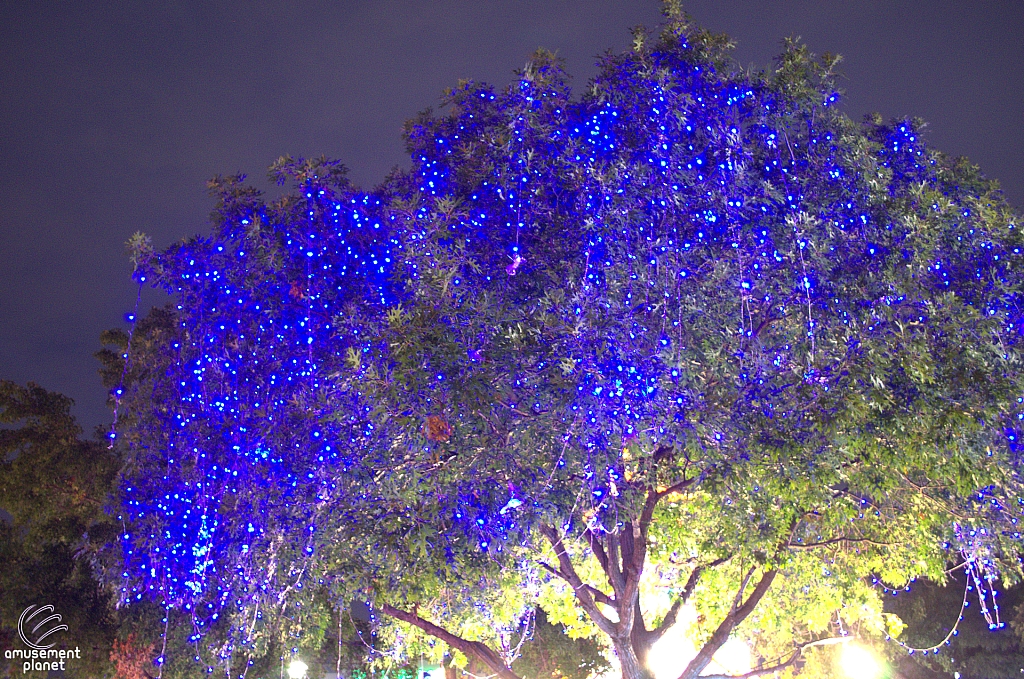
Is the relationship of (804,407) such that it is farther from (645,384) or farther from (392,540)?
(392,540)

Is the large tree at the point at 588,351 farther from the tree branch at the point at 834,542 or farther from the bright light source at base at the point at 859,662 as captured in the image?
the bright light source at base at the point at 859,662

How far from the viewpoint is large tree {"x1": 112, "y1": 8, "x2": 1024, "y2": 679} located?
729cm

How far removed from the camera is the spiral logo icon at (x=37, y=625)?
53.7ft

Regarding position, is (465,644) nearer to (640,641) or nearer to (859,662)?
(640,641)

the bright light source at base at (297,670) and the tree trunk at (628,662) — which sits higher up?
the bright light source at base at (297,670)

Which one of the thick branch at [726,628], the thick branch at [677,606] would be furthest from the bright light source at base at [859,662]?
the thick branch at [677,606]

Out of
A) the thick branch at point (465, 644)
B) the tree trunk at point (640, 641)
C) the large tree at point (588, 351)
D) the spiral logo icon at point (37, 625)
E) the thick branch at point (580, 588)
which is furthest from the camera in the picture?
the spiral logo icon at point (37, 625)

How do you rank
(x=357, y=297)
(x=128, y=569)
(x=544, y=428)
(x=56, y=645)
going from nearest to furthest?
(x=544, y=428) < (x=357, y=297) < (x=128, y=569) < (x=56, y=645)

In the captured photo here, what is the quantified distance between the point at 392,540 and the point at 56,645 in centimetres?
1313

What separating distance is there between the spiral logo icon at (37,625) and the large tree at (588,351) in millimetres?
8733

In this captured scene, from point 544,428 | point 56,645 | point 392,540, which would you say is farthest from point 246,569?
point 56,645

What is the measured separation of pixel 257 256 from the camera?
28.4ft

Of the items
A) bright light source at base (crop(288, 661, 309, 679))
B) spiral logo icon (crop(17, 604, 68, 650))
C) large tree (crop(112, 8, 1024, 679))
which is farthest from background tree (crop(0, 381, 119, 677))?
large tree (crop(112, 8, 1024, 679))

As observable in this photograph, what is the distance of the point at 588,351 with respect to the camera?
7.28 m
